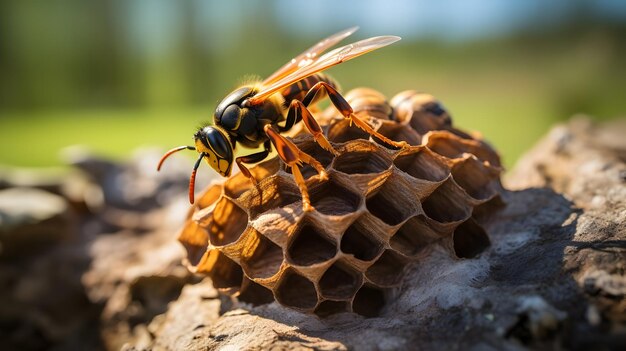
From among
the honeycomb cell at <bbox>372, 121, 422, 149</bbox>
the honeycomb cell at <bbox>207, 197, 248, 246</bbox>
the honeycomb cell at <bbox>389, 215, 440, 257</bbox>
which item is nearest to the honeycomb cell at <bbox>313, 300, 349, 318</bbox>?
the honeycomb cell at <bbox>389, 215, 440, 257</bbox>

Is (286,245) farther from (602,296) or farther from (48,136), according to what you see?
(48,136)

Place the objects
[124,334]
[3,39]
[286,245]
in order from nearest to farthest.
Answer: [286,245] → [124,334] → [3,39]

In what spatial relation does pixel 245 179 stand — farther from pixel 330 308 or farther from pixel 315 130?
pixel 330 308

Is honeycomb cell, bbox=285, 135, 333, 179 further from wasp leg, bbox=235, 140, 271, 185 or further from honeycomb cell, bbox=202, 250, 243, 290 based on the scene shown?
honeycomb cell, bbox=202, 250, 243, 290

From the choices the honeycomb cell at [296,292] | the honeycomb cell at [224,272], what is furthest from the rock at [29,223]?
the honeycomb cell at [296,292]

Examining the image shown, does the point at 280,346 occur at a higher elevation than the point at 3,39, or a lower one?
lower

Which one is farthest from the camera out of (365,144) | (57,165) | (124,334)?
(57,165)

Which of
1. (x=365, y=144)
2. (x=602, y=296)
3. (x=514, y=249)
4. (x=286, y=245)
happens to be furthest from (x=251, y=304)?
(x=602, y=296)
